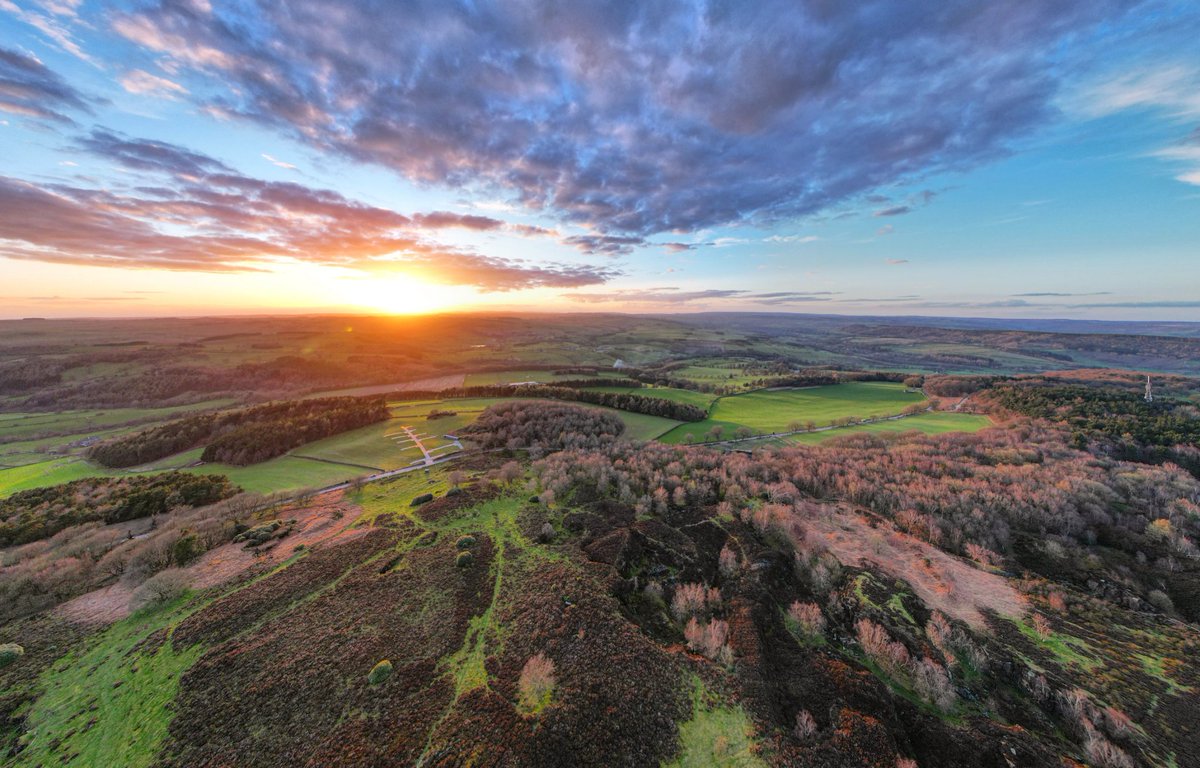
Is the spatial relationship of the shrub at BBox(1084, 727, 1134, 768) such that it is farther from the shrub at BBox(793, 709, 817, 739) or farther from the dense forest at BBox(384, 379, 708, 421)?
the dense forest at BBox(384, 379, 708, 421)

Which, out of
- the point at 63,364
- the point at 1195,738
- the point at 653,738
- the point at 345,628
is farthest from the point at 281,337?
the point at 1195,738

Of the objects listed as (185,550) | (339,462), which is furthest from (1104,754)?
(339,462)

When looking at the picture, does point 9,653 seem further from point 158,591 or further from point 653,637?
point 653,637

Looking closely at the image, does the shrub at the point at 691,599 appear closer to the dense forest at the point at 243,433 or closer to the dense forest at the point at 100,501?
the dense forest at the point at 100,501

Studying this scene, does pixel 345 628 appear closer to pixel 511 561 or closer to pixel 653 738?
pixel 511 561

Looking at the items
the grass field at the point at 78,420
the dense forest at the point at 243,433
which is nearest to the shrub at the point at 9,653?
the dense forest at the point at 243,433
